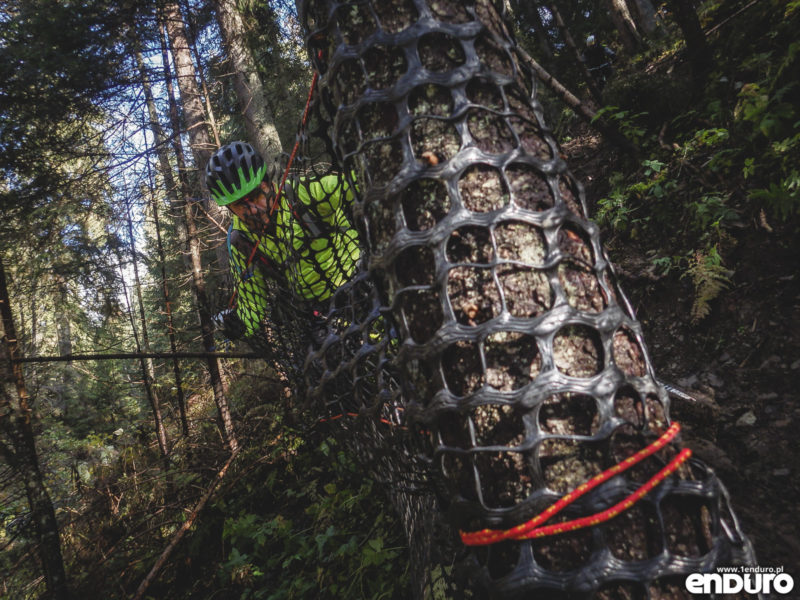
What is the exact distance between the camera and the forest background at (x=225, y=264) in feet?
8.36

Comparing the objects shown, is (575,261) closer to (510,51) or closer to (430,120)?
(430,120)

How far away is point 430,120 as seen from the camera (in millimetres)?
909

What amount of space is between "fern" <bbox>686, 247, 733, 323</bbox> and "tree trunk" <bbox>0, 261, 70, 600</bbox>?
5.49 metres

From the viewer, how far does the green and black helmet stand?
4.21 m

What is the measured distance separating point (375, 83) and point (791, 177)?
3.13 m

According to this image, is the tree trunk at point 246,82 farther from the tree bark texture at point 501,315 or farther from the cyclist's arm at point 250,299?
the tree bark texture at point 501,315

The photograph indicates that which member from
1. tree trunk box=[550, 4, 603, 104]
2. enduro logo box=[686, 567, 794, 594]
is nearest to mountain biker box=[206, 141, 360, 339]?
enduro logo box=[686, 567, 794, 594]

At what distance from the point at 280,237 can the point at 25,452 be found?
2.93 metres

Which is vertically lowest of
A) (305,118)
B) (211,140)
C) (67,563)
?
(67,563)

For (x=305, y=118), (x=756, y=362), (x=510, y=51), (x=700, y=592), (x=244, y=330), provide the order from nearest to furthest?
(x=700, y=592)
(x=510, y=51)
(x=305, y=118)
(x=756, y=362)
(x=244, y=330)

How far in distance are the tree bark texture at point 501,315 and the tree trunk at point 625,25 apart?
7.17 m

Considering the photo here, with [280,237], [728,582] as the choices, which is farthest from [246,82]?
[728,582]

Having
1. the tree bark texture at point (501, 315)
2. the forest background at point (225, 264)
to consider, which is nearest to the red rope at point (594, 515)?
the tree bark texture at point (501, 315)

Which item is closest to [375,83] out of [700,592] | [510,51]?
[510,51]
